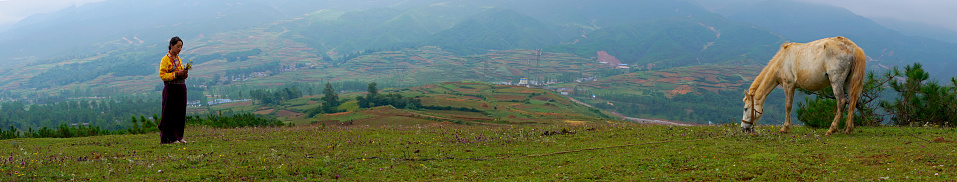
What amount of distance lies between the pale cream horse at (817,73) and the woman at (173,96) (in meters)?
12.8

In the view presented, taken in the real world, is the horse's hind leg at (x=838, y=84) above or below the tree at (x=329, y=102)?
above

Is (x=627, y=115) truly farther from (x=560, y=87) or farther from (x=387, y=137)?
(x=387, y=137)

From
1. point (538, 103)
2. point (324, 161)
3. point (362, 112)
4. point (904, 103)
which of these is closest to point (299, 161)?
point (324, 161)

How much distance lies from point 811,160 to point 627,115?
130 meters

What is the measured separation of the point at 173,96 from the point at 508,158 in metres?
7.63

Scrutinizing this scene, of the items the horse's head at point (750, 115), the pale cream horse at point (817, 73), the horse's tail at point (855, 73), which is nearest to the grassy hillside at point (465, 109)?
the horse's head at point (750, 115)

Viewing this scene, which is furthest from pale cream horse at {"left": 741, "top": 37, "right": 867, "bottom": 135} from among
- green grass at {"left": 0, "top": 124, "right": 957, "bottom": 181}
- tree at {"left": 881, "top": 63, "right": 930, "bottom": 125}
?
tree at {"left": 881, "top": 63, "right": 930, "bottom": 125}

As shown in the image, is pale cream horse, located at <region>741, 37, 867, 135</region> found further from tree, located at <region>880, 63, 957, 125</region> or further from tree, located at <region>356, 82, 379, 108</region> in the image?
tree, located at <region>356, 82, 379, 108</region>

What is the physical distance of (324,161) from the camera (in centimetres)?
823

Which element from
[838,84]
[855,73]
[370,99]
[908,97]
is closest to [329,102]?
[370,99]

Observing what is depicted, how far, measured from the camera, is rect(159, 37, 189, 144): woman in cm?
1081

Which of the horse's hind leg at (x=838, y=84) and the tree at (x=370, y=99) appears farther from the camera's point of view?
the tree at (x=370, y=99)

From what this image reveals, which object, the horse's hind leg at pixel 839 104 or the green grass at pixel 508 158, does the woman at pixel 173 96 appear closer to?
the green grass at pixel 508 158

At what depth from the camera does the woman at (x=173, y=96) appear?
10.8 meters
